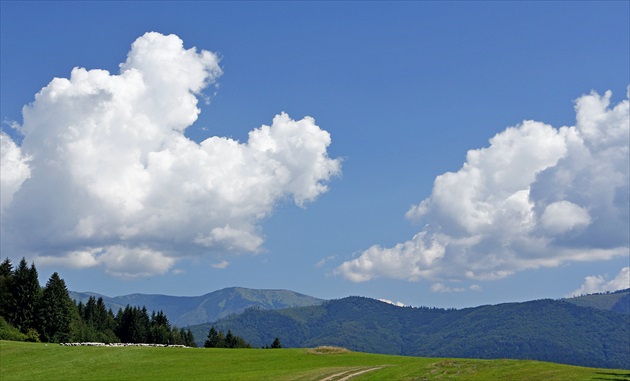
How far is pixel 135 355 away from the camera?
3674 inches

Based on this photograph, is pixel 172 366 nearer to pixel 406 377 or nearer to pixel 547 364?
pixel 406 377

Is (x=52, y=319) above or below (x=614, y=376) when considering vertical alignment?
above

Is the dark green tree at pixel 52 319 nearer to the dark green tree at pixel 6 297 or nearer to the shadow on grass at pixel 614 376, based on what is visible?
the dark green tree at pixel 6 297

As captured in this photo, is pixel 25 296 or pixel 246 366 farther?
pixel 25 296

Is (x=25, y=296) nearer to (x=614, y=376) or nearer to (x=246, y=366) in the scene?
(x=246, y=366)

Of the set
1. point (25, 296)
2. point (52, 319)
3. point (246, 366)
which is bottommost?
point (246, 366)

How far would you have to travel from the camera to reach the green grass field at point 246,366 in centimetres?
6438

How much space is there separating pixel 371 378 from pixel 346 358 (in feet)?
74.1

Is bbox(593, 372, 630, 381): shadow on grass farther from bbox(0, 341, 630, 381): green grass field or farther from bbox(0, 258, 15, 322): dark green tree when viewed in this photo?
bbox(0, 258, 15, 322): dark green tree

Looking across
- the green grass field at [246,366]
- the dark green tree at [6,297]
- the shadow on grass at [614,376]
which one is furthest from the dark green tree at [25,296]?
the shadow on grass at [614,376]

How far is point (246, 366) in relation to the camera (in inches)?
3339

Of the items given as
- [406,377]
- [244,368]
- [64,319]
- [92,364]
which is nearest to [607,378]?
[406,377]

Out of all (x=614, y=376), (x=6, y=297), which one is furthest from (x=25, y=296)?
(x=614, y=376)

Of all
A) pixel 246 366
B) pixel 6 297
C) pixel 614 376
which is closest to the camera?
pixel 614 376
